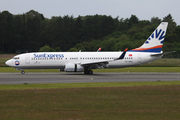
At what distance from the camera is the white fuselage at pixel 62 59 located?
37.9m

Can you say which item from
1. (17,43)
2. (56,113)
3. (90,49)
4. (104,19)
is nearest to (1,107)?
(56,113)

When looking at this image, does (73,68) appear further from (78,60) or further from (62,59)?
(62,59)

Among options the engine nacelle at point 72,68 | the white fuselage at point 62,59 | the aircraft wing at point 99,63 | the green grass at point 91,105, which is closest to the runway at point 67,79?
the engine nacelle at point 72,68

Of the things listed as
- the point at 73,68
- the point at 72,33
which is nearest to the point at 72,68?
the point at 73,68

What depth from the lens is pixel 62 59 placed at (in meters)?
38.4

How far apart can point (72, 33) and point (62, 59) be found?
86.1 metres

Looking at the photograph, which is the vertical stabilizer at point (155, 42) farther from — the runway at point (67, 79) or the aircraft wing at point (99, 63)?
the runway at point (67, 79)

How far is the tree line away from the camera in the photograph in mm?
102625

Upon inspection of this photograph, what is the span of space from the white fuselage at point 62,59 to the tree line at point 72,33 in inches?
1842

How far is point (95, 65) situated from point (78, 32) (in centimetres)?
8865

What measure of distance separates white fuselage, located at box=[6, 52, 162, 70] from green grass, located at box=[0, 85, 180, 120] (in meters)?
20.6

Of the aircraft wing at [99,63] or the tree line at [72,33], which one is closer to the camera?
the aircraft wing at [99,63]

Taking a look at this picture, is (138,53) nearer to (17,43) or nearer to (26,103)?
(26,103)

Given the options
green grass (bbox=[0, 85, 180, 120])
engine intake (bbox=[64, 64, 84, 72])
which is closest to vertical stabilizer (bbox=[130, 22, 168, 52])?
engine intake (bbox=[64, 64, 84, 72])
